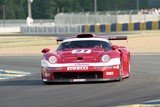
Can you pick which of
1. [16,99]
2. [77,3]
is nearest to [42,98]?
[16,99]

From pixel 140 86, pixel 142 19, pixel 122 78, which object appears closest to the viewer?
pixel 140 86

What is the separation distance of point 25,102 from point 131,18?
50782mm

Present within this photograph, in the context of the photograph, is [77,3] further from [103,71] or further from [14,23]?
[103,71]

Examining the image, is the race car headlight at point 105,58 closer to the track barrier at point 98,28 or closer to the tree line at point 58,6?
the track barrier at point 98,28

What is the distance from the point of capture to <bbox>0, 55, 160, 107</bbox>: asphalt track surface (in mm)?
10016

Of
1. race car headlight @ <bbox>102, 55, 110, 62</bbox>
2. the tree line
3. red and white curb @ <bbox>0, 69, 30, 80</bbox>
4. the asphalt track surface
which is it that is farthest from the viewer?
the tree line

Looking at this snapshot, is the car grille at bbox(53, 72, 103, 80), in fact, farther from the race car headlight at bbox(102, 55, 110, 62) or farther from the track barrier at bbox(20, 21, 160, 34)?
the track barrier at bbox(20, 21, 160, 34)

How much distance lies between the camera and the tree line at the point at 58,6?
111031mm

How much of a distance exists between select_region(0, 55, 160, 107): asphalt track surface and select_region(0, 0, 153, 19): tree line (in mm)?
95473

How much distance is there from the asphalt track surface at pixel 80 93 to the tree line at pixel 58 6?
95473 millimetres

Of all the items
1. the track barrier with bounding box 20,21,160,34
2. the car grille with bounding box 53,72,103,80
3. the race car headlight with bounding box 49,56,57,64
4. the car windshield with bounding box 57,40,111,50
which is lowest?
the track barrier with bounding box 20,21,160,34

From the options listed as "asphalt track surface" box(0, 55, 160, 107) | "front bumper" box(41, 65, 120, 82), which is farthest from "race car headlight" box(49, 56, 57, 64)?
"asphalt track surface" box(0, 55, 160, 107)

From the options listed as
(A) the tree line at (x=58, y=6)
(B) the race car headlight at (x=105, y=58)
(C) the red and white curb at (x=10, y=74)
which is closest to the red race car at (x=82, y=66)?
(B) the race car headlight at (x=105, y=58)

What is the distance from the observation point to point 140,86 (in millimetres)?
12539
